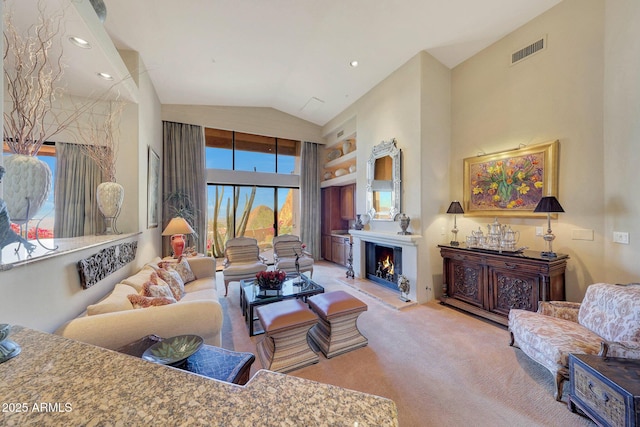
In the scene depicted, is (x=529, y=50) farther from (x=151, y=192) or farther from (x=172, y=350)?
(x=151, y=192)

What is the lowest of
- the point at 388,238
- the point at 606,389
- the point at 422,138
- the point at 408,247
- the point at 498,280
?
the point at 606,389

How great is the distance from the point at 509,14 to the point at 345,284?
4661mm

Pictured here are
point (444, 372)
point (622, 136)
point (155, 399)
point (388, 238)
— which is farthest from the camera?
point (388, 238)

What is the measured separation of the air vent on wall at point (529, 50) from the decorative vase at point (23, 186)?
5.03 meters

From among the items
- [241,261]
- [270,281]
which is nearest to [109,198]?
[270,281]

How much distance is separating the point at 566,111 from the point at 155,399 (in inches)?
170

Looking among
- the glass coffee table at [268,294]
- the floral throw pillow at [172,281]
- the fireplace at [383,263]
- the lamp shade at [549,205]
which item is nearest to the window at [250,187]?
the fireplace at [383,263]

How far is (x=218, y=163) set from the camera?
5.84 metres

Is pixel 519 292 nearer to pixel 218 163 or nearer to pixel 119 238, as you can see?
pixel 119 238

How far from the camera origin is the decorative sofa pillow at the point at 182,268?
3208 mm

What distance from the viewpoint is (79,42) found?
197cm

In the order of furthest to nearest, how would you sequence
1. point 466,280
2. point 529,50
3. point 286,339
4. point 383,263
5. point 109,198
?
point 383,263 → point 466,280 → point 529,50 → point 109,198 → point 286,339

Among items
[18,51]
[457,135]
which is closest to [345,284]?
[457,135]

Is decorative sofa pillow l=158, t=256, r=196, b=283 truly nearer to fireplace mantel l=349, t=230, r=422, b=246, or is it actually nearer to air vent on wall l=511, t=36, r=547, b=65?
fireplace mantel l=349, t=230, r=422, b=246
